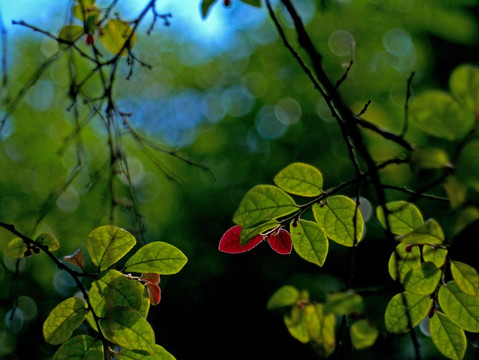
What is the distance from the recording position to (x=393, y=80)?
4.80 metres

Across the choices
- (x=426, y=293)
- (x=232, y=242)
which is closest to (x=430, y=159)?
(x=426, y=293)

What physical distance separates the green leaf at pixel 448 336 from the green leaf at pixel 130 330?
0.40m

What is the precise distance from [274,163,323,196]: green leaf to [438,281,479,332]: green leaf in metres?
0.22

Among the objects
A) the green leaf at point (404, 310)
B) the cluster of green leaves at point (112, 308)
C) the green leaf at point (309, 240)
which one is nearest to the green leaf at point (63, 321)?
the cluster of green leaves at point (112, 308)

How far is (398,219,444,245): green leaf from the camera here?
0.55 metres

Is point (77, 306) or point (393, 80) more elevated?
point (393, 80)

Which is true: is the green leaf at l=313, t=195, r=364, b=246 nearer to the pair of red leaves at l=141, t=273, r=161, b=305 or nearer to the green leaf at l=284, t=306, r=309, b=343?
the green leaf at l=284, t=306, r=309, b=343

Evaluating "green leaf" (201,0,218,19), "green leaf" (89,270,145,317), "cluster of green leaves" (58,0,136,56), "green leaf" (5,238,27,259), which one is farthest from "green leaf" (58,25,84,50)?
"green leaf" (89,270,145,317)

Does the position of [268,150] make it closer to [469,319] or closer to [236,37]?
[236,37]

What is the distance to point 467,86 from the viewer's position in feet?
1.44

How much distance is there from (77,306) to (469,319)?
543mm

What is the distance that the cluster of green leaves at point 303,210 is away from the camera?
616 mm

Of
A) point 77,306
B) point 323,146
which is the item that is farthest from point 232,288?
point 77,306

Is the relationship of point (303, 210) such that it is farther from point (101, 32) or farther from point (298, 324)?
point (101, 32)
